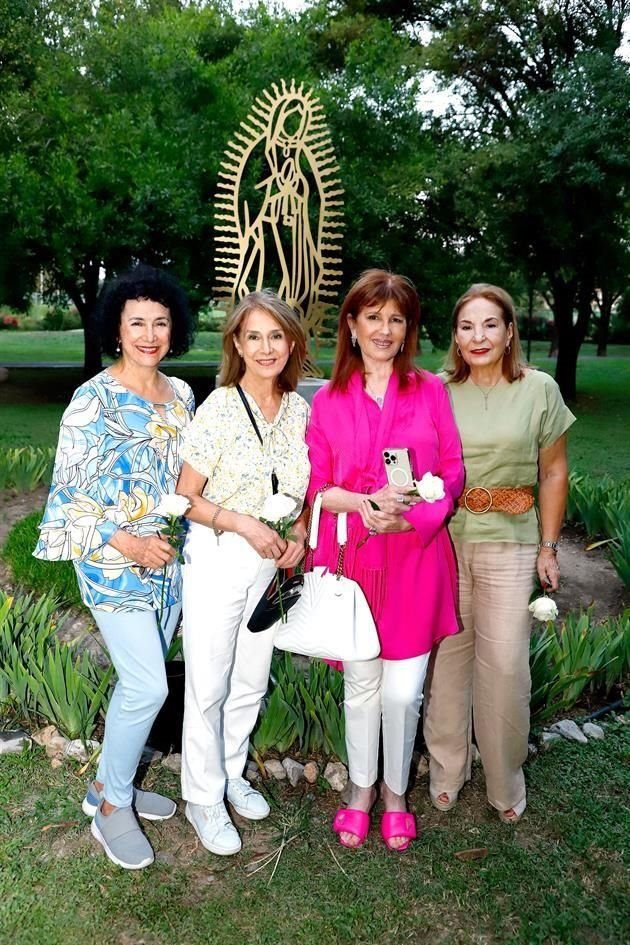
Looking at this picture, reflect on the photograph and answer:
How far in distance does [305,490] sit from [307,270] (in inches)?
99.7

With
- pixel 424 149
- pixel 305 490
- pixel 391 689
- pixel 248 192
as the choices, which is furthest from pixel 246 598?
pixel 424 149

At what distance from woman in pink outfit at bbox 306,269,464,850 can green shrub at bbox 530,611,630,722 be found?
0.79 meters

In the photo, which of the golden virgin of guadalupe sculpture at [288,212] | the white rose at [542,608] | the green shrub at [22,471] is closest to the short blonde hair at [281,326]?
the white rose at [542,608]

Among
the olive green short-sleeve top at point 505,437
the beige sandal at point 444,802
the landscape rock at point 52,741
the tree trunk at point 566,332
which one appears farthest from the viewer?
the tree trunk at point 566,332

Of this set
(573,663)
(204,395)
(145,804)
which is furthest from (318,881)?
(204,395)

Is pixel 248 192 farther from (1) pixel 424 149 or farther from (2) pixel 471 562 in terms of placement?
(2) pixel 471 562

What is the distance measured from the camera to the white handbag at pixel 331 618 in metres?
2.09

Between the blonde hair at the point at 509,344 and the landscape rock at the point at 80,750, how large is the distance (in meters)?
1.70

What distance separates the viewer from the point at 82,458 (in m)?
2.02

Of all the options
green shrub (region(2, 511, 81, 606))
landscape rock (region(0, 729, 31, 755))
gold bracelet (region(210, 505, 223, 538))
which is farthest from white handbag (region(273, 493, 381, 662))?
green shrub (region(2, 511, 81, 606))

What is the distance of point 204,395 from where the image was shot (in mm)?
14719

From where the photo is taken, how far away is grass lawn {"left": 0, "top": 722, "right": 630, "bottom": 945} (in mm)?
1994

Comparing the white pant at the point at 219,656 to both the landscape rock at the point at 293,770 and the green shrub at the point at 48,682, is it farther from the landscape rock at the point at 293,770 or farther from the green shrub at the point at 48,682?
the green shrub at the point at 48,682

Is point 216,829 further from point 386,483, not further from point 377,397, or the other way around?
point 377,397
